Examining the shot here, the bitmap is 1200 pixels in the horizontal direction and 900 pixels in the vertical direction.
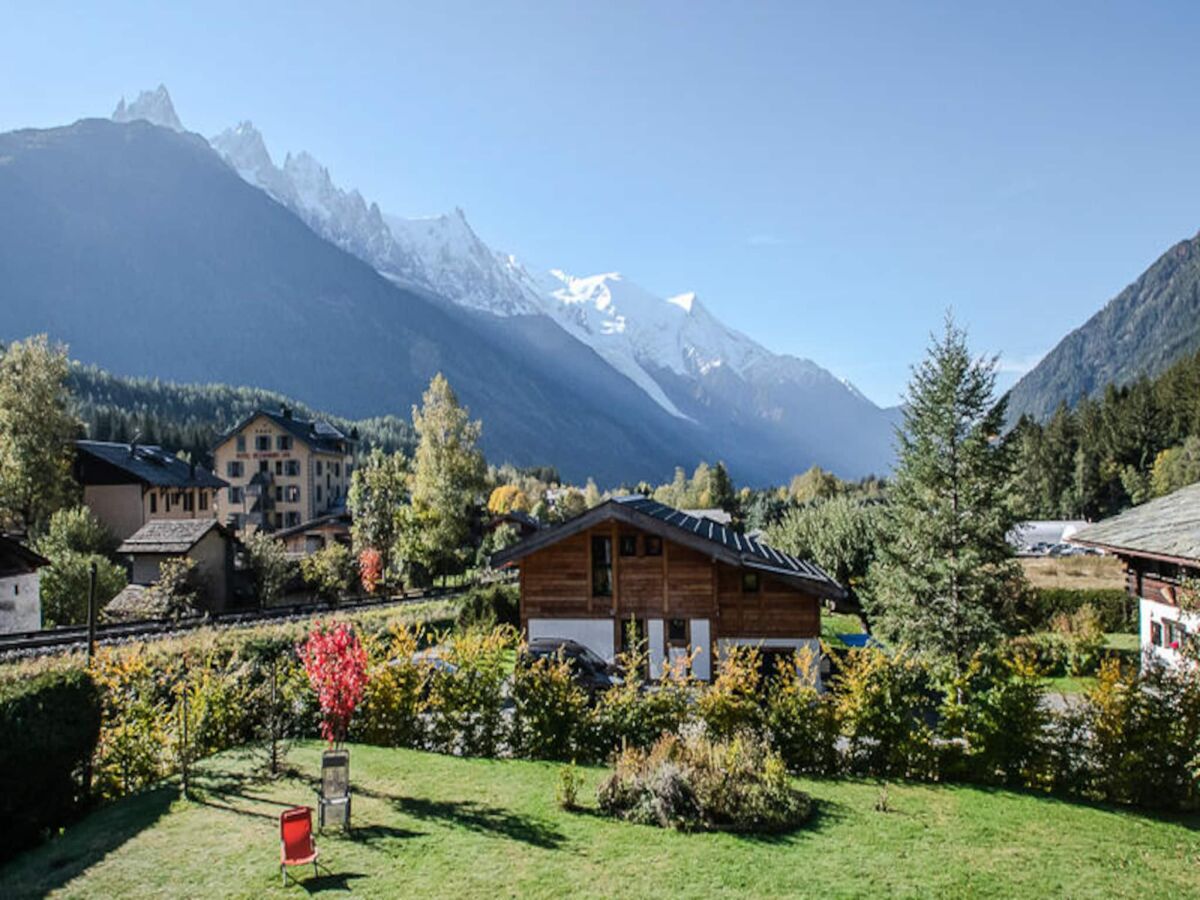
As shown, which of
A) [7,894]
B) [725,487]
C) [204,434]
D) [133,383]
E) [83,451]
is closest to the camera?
[7,894]

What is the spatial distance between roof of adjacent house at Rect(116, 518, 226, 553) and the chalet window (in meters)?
26.6

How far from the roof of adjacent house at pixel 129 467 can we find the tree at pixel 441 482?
929 inches

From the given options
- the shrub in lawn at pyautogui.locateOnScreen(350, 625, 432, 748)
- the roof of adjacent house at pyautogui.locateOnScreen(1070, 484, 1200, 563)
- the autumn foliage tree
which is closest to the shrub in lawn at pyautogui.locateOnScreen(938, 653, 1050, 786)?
the roof of adjacent house at pyautogui.locateOnScreen(1070, 484, 1200, 563)

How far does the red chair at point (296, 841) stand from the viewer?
9297 millimetres

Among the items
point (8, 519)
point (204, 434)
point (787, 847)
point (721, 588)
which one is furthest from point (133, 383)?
point (787, 847)

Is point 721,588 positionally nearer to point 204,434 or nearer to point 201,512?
point 201,512

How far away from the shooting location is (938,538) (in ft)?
74.7

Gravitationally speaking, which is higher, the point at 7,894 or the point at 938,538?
the point at 938,538

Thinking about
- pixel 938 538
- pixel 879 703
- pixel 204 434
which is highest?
pixel 204 434

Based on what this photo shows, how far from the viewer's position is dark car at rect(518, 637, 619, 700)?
2192cm

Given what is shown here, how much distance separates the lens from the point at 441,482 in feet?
162

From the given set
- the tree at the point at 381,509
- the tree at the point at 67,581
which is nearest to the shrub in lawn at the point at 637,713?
the tree at the point at 67,581

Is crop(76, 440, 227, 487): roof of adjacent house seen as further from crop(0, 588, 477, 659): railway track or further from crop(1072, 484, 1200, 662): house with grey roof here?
crop(1072, 484, 1200, 662): house with grey roof

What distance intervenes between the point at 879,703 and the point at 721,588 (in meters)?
11.9
